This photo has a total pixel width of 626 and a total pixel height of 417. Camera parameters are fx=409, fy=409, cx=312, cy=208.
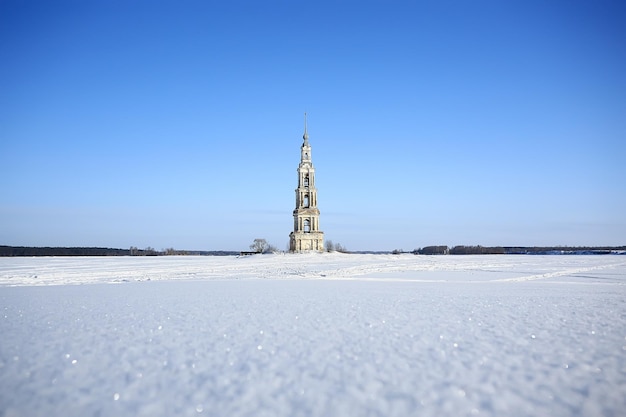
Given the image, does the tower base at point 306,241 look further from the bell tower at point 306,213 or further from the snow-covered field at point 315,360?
the snow-covered field at point 315,360

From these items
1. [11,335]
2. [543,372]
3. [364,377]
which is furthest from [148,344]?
[543,372]

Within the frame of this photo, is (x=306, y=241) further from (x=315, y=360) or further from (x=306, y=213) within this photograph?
(x=315, y=360)

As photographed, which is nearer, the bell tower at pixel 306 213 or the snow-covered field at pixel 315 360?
the snow-covered field at pixel 315 360

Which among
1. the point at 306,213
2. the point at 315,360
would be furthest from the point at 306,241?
the point at 315,360

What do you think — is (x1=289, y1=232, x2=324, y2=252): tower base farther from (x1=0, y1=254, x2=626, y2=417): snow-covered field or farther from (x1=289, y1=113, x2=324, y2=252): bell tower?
(x1=0, y1=254, x2=626, y2=417): snow-covered field

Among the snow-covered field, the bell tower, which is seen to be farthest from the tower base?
the snow-covered field

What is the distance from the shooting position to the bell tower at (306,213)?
68375mm

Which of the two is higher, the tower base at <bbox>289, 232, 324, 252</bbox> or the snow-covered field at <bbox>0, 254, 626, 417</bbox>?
the tower base at <bbox>289, 232, 324, 252</bbox>

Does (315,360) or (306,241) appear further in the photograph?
(306,241)

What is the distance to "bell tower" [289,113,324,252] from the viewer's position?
68.4 meters

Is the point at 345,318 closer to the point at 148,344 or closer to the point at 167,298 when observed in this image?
the point at 148,344

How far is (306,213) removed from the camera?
70.1 m

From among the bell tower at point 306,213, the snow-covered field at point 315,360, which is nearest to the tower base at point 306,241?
the bell tower at point 306,213

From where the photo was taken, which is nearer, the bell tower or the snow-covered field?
the snow-covered field
